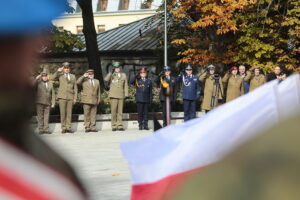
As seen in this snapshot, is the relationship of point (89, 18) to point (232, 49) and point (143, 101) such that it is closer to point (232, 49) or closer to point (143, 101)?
point (232, 49)

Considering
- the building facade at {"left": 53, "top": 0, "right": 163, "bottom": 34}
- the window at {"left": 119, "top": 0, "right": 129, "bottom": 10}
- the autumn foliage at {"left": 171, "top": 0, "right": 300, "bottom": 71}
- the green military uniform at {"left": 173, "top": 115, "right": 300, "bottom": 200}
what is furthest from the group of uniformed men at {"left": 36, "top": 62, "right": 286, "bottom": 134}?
the window at {"left": 119, "top": 0, "right": 129, "bottom": 10}

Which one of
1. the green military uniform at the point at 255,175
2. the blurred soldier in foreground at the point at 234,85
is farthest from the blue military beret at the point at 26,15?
the blurred soldier in foreground at the point at 234,85

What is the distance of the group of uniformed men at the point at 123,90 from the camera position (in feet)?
66.7

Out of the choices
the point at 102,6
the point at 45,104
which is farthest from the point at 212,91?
the point at 102,6

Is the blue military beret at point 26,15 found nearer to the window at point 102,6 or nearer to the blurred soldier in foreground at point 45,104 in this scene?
the blurred soldier in foreground at point 45,104

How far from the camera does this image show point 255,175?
1.82 metres

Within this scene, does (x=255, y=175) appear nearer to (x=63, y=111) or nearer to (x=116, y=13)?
(x=63, y=111)

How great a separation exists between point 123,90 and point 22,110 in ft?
65.3

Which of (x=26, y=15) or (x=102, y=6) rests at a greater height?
(x=26, y=15)

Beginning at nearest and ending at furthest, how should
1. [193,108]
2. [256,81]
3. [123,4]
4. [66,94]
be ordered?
[66,94]
[193,108]
[256,81]
[123,4]

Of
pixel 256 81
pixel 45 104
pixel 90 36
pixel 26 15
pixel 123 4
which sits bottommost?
pixel 45 104

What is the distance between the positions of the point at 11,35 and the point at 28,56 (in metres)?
0.05

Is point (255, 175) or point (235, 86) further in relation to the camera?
point (235, 86)

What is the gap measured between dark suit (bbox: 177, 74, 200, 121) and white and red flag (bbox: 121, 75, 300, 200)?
1931cm
